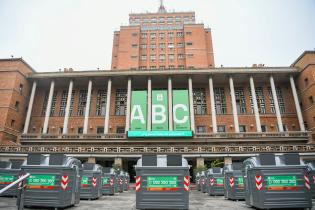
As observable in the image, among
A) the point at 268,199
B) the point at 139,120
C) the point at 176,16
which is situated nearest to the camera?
the point at 268,199

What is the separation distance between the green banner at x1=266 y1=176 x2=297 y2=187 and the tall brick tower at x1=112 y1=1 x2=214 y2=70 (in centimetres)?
4843

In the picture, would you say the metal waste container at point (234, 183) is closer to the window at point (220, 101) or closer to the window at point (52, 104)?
the window at point (220, 101)

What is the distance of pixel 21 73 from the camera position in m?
33.9

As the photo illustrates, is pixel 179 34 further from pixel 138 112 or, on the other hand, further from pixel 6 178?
pixel 6 178

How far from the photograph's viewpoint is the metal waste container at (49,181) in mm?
7555

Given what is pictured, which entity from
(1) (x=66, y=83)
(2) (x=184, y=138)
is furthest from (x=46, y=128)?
(2) (x=184, y=138)

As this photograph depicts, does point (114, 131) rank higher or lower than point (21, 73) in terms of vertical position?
lower

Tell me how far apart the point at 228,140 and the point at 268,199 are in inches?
891

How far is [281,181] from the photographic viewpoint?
7551 millimetres

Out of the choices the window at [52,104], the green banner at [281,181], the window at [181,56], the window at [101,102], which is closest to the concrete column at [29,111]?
the window at [52,104]

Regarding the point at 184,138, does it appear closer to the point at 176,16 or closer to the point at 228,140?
the point at 228,140

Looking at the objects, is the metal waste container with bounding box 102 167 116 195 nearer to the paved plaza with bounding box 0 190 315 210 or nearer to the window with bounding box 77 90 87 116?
the paved plaza with bounding box 0 190 315 210

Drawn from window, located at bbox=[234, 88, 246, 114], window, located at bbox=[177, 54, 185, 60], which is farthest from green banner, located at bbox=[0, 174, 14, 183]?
window, located at bbox=[177, 54, 185, 60]

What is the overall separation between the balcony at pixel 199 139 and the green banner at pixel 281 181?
21.8 meters
